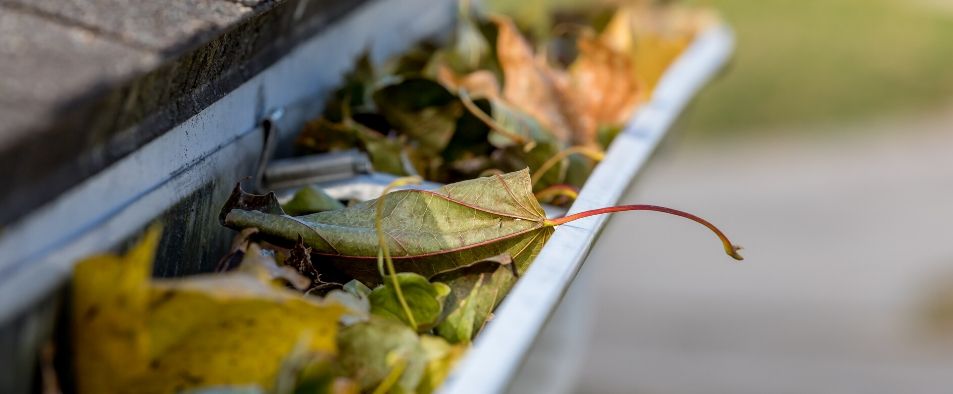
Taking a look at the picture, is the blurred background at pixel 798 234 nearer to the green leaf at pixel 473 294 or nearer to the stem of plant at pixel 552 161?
the stem of plant at pixel 552 161

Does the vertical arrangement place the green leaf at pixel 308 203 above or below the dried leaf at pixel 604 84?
below

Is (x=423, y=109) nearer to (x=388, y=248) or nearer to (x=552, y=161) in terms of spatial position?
(x=552, y=161)

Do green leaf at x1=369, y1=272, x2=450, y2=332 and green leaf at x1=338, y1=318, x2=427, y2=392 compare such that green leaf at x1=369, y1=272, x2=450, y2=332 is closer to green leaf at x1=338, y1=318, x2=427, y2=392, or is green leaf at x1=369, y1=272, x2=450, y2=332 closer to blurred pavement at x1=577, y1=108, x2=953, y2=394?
green leaf at x1=338, y1=318, x2=427, y2=392

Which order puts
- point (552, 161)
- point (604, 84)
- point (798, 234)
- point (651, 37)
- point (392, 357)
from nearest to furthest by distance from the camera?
point (392, 357), point (552, 161), point (604, 84), point (651, 37), point (798, 234)

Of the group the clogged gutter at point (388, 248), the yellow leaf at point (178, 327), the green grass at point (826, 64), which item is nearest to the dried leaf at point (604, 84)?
the clogged gutter at point (388, 248)

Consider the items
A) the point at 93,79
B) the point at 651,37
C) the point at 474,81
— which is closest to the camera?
the point at 93,79

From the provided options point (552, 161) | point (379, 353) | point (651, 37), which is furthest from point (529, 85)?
point (379, 353)
